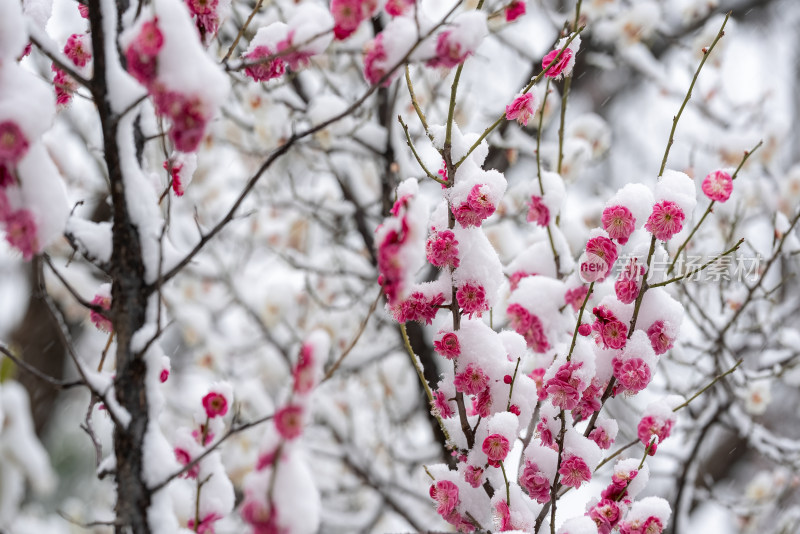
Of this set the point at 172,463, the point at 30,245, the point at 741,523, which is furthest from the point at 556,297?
the point at 741,523

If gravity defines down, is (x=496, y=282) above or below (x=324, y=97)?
below

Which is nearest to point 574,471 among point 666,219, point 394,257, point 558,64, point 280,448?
→ point 666,219

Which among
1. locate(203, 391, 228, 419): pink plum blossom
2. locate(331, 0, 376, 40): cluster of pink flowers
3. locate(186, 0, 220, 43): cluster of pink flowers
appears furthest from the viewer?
locate(203, 391, 228, 419): pink plum blossom

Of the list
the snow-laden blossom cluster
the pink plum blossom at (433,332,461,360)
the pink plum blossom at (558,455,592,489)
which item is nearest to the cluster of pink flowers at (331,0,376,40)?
the snow-laden blossom cluster

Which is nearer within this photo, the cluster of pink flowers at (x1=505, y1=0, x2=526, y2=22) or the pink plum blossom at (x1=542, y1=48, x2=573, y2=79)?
the cluster of pink flowers at (x1=505, y1=0, x2=526, y2=22)

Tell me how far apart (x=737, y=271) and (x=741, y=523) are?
3448 millimetres

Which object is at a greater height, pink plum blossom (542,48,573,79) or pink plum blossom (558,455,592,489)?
pink plum blossom (542,48,573,79)

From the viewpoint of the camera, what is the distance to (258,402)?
441 cm

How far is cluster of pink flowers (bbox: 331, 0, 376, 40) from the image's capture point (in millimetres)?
1062

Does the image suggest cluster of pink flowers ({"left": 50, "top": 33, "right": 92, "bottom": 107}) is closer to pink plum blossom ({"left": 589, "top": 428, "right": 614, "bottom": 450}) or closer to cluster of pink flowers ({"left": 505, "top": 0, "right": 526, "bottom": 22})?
cluster of pink flowers ({"left": 505, "top": 0, "right": 526, "bottom": 22})

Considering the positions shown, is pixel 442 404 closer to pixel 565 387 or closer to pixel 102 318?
pixel 565 387

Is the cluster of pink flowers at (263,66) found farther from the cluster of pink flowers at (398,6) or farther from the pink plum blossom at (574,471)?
the pink plum blossom at (574,471)

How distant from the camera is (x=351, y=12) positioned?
1.07 meters

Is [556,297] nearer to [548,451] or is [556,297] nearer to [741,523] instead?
[548,451]
